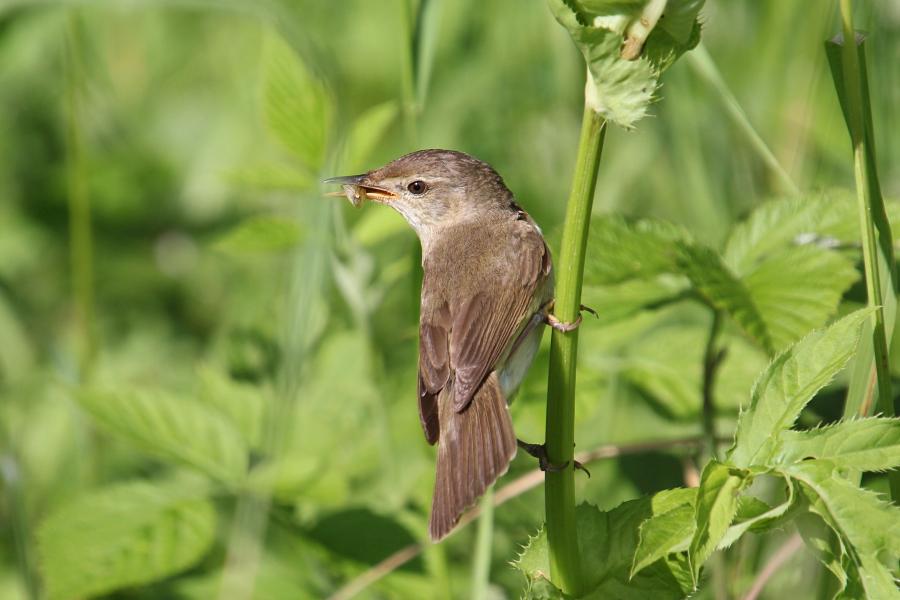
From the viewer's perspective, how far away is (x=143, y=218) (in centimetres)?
612

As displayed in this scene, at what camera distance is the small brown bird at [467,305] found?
2.11 m

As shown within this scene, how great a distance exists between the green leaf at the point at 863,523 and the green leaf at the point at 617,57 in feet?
2.02

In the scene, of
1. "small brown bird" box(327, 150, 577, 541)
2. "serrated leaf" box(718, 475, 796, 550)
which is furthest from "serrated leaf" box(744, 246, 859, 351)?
"serrated leaf" box(718, 475, 796, 550)

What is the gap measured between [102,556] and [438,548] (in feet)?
2.94

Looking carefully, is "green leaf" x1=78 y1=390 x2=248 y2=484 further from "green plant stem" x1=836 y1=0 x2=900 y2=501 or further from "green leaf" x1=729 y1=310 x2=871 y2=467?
"green plant stem" x1=836 y1=0 x2=900 y2=501

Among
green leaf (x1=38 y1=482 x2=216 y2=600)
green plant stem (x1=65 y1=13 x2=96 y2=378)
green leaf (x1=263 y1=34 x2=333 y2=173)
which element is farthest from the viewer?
green plant stem (x1=65 y1=13 x2=96 y2=378)

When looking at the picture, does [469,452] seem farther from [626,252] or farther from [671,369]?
[671,369]

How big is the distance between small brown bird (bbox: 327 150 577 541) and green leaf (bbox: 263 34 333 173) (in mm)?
210

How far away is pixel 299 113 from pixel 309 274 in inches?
29.2

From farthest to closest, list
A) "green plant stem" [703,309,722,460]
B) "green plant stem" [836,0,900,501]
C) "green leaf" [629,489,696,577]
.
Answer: "green plant stem" [703,309,722,460] → "green plant stem" [836,0,900,501] → "green leaf" [629,489,696,577]

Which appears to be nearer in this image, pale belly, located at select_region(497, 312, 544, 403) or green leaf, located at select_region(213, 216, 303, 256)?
pale belly, located at select_region(497, 312, 544, 403)

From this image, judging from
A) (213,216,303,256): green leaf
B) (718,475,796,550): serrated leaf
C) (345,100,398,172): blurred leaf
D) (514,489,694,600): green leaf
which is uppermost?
(345,100,398,172): blurred leaf

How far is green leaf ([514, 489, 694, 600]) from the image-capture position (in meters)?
1.90

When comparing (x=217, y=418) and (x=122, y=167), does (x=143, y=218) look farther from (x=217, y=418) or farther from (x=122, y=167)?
(x=217, y=418)
